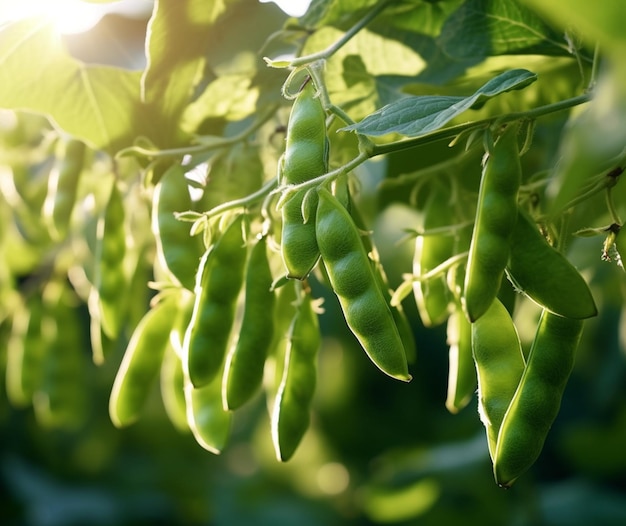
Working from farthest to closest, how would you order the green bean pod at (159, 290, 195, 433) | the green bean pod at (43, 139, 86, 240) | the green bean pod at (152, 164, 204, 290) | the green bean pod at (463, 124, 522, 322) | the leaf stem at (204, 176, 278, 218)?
the green bean pod at (43, 139, 86, 240)
the green bean pod at (159, 290, 195, 433)
the green bean pod at (152, 164, 204, 290)
the leaf stem at (204, 176, 278, 218)
the green bean pod at (463, 124, 522, 322)

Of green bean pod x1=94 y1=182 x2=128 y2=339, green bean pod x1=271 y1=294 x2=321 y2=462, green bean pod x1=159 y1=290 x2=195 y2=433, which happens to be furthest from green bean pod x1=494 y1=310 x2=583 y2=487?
green bean pod x1=94 y1=182 x2=128 y2=339

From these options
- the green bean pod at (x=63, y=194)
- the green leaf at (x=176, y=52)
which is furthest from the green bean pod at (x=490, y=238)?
the green bean pod at (x=63, y=194)

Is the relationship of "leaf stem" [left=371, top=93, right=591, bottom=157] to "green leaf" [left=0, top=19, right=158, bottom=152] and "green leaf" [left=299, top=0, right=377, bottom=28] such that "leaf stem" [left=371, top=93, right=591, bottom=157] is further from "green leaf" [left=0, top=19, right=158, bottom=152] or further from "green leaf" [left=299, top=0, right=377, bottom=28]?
"green leaf" [left=0, top=19, right=158, bottom=152]

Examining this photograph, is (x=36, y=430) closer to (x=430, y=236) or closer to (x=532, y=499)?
(x=532, y=499)

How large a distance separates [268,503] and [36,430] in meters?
1.38

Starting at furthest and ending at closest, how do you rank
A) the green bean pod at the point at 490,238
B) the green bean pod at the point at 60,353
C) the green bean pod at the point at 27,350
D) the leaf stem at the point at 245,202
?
1. the green bean pod at the point at 60,353
2. the green bean pod at the point at 27,350
3. the leaf stem at the point at 245,202
4. the green bean pod at the point at 490,238

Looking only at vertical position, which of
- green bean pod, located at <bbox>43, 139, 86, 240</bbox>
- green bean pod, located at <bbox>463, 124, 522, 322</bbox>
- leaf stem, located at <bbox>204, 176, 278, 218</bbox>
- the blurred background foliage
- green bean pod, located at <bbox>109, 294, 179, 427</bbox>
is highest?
green bean pod, located at <bbox>463, 124, 522, 322</bbox>

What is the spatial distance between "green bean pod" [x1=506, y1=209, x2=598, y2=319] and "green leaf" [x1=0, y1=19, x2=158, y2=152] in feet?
2.55

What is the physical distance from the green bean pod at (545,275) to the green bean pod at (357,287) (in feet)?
0.52

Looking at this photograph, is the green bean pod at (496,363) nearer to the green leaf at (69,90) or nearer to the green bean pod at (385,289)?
the green bean pod at (385,289)

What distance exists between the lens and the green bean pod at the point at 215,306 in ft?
4.21

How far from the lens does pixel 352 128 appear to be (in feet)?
3.61

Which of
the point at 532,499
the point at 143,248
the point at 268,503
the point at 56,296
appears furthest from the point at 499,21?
the point at 268,503

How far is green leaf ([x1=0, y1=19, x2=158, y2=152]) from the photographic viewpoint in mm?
1567
